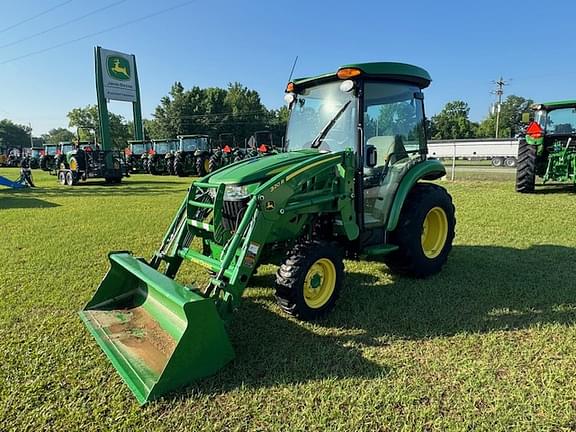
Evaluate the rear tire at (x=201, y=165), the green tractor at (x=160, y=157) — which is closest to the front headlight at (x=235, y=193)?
the rear tire at (x=201, y=165)

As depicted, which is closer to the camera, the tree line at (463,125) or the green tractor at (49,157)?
the green tractor at (49,157)

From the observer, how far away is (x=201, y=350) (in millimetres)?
2592

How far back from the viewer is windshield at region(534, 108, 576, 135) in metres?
10.4

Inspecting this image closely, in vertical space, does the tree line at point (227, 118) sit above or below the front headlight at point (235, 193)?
above

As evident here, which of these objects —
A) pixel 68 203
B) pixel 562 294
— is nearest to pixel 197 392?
pixel 562 294

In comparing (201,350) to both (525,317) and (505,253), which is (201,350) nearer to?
(525,317)

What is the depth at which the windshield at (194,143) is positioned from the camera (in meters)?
22.2

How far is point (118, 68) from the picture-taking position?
2894 cm

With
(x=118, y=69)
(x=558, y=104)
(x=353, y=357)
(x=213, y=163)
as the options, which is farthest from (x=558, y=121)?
(x=118, y=69)

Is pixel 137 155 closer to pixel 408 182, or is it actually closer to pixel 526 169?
pixel 526 169

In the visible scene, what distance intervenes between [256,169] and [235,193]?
280mm

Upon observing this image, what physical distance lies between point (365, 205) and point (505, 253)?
256cm

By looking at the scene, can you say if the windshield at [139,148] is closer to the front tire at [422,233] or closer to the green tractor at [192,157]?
the green tractor at [192,157]

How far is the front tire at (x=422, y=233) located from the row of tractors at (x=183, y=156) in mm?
14126
